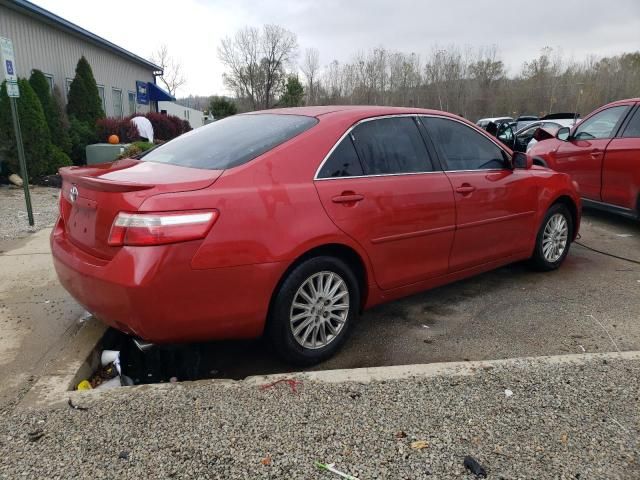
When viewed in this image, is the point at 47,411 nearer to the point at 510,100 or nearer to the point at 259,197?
the point at 259,197

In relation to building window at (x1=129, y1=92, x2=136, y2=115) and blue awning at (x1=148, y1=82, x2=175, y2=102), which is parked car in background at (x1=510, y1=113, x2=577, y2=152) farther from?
blue awning at (x1=148, y1=82, x2=175, y2=102)

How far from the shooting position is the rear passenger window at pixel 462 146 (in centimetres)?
411

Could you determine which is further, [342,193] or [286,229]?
[342,193]

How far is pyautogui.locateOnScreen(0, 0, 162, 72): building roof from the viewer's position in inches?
519

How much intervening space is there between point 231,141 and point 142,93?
22982 millimetres

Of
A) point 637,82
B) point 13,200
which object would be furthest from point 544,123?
point 637,82

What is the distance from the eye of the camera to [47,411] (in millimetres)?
2584

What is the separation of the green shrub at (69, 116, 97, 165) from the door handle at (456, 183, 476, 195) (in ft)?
42.1

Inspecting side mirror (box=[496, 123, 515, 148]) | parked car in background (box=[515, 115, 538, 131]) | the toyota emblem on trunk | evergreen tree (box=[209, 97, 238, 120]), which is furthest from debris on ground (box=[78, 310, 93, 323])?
evergreen tree (box=[209, 97, 238, 120])

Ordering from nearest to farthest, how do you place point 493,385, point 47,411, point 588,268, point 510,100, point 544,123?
point 47,411
point 493,385
point 588,268
point 544,123
point 510,100

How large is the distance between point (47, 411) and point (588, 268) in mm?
5086

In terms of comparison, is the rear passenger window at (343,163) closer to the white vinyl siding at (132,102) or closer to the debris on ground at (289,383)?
the debris on ground at (289,383)

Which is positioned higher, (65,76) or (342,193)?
(65,76)

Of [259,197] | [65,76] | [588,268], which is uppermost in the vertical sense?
[65,76]
